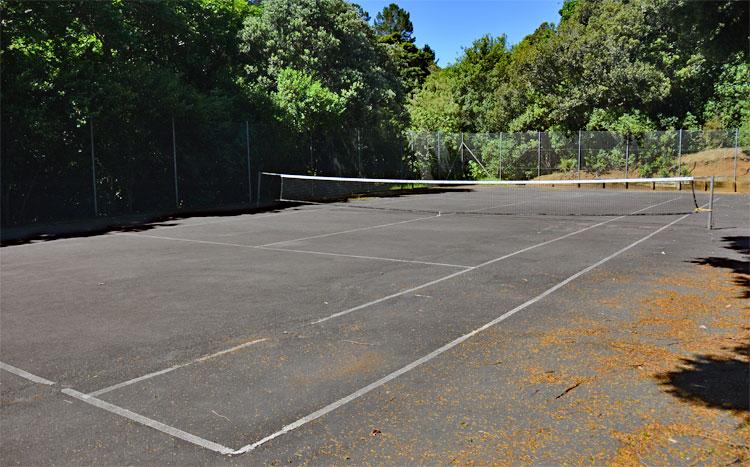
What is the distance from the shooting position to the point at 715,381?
5387 mm

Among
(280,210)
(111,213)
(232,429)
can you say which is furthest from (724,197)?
(232,429)

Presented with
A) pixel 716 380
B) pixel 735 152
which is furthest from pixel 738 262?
pixel 735 152

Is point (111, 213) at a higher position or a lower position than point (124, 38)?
lower

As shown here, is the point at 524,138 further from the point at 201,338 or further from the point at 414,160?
the point at 201,338

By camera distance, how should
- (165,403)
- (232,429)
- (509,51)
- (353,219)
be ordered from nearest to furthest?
(232,429)
(165,403)
(353,219)
(509,51)

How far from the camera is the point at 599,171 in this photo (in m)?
38.4

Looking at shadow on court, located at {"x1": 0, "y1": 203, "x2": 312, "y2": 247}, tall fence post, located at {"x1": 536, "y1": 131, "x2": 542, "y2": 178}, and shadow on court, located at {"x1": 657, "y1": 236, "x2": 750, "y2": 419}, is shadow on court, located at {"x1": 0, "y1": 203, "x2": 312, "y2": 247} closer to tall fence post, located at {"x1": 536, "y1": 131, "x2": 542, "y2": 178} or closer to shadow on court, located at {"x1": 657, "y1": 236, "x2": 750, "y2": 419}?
shadow on court, located at {"x1": 657, "y1": 236, "x2": 750, "y2": 419}

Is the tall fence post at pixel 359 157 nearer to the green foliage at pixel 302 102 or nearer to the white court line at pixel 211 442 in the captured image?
the green foliage at pixel 302 102

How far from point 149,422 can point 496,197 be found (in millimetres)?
25578

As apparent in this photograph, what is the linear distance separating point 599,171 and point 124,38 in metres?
29.0

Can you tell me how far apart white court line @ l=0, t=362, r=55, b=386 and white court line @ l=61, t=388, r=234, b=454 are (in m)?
0.36

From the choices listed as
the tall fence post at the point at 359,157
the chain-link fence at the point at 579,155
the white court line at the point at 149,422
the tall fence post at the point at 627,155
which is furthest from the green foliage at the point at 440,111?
the white court line at the point at 149,422

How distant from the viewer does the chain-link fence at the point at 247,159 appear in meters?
20.1

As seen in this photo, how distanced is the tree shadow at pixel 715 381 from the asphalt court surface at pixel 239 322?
2.08 m
